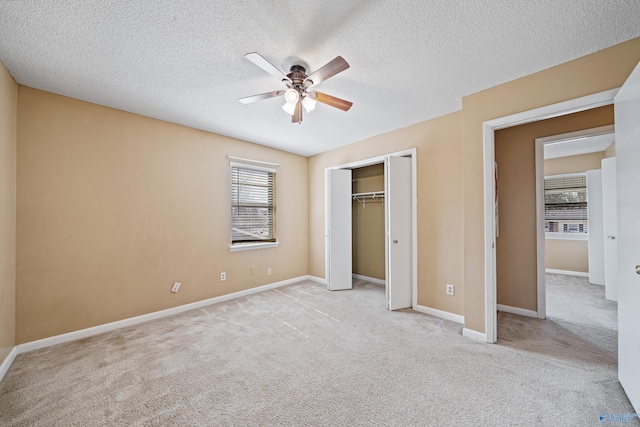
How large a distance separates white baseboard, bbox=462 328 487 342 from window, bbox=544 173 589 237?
454cm

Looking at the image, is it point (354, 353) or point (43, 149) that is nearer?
point (354, 353)

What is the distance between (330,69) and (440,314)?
10.1 feet

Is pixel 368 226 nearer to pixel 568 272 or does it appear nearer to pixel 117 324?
pixel 117 324

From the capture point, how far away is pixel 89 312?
2.70m

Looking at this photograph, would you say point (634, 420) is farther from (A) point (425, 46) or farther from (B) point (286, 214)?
(B) point (286, 214)

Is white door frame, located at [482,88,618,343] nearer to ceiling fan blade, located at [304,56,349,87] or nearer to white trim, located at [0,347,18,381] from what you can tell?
ceiling fan blade, located at [304,56,349,87]

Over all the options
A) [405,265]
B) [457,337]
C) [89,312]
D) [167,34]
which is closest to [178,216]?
[89,312]

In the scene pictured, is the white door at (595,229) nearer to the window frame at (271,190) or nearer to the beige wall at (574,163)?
the beige wall at (574,163)

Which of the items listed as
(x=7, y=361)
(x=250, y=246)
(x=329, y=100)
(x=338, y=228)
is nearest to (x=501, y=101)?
(x=329, y=100)

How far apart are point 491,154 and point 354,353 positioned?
93.2 inches

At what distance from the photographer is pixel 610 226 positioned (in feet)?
12.4

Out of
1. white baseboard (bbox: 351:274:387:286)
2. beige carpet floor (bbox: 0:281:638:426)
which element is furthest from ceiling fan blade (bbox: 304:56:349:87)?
white baseboard (bbox: 351:274:387:286)

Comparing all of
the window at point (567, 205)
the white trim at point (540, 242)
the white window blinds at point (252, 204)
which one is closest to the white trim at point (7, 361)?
the white window blinds at point (252, 204)

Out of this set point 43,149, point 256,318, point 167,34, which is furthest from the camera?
point 256,318
